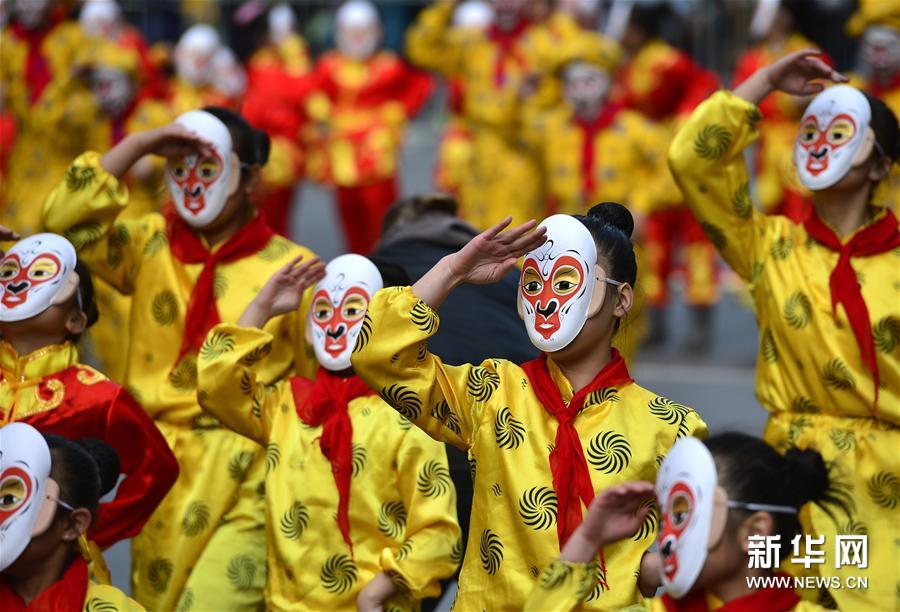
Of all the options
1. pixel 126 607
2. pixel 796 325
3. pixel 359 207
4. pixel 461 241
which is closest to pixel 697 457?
pixel 126 607

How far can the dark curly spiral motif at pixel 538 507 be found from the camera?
4.22 meters

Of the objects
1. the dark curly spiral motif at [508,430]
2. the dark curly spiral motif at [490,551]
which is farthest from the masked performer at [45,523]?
the dark curly spiral motif at [508,430]

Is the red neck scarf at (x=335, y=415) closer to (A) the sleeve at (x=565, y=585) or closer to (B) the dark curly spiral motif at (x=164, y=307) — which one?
(B) the dark curly spiral motif at (x=164, y=307)

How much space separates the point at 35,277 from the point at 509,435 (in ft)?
5.37

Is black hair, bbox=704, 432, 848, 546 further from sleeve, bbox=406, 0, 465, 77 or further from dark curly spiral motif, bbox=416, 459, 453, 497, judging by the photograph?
sleeve, bbox=406, 0, 465, 77

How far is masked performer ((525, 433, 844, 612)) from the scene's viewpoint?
3.62 m

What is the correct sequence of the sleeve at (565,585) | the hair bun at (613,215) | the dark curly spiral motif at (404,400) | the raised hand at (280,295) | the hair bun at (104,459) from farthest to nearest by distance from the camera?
the raised hand at (280,295) → the hair bun at (104,459) → the hair bun at (613,215) → the dark curly spiral motif at (404,400) → the sleeve at (565,585)

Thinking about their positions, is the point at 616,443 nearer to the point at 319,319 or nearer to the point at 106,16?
the point at 319,319

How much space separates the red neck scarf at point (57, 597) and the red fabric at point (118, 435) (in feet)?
2.31

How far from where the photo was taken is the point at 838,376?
5371 millimetres

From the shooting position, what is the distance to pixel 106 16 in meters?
12.6

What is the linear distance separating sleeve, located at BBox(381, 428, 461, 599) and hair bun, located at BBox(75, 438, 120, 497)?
0.77 metres

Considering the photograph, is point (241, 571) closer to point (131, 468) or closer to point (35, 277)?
point (131, 468)

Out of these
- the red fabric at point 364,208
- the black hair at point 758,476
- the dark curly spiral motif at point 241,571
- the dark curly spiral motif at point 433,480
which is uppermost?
the black hair at point 758,476
